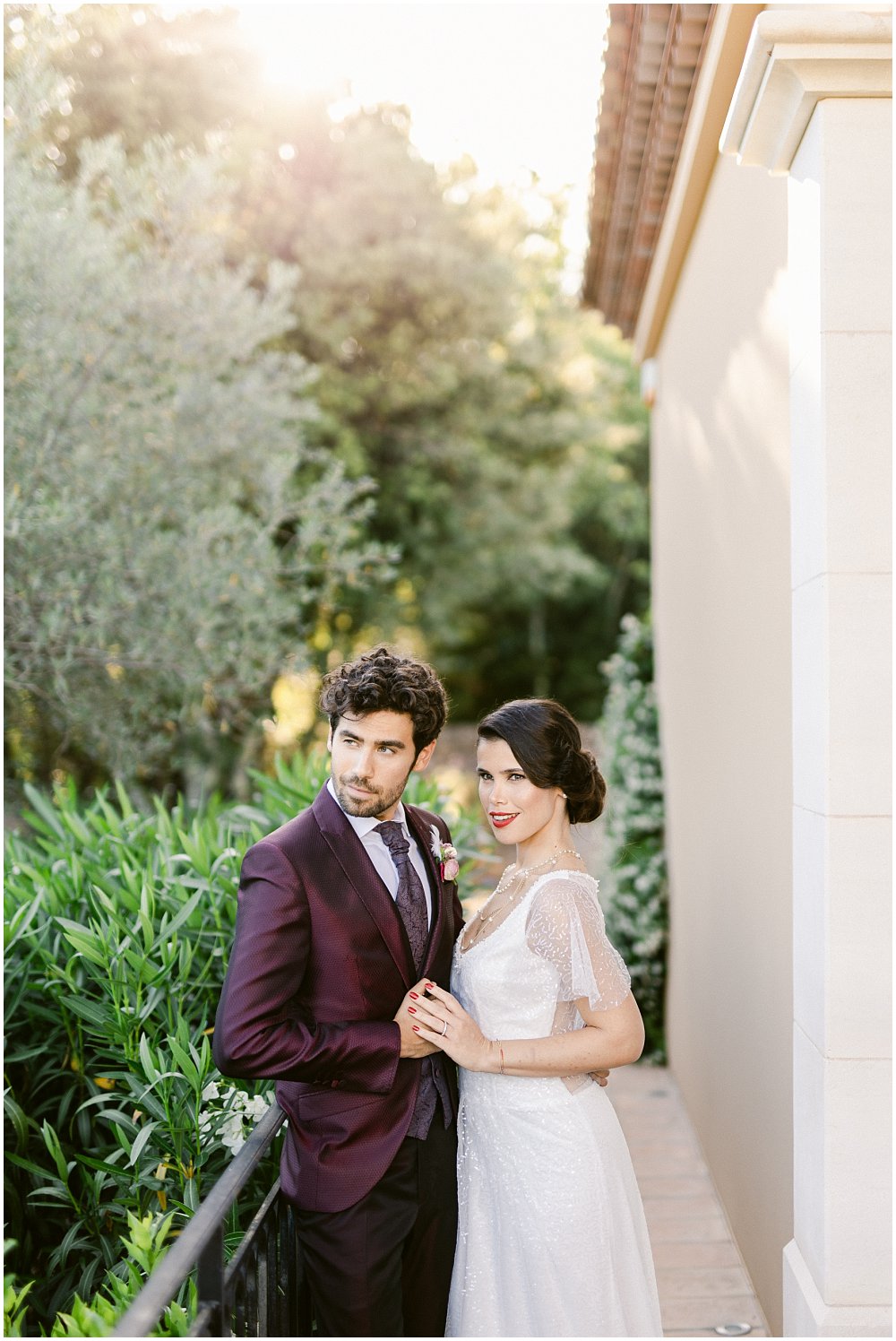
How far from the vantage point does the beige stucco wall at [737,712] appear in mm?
3332

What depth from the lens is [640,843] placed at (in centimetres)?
692

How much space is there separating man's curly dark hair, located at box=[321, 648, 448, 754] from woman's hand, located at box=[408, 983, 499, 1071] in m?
0.53

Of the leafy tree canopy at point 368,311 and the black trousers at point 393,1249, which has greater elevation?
the leafy tree canopy at point 368,311

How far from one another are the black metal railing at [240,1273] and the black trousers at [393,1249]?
0.26ft

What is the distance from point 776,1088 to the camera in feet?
10.7

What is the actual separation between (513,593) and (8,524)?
12.5m

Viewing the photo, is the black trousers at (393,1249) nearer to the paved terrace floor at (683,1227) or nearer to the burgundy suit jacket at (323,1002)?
→ the burgundy suit jacket at (323,1002)

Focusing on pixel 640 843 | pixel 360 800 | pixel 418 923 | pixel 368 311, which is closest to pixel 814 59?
pixel 360 800

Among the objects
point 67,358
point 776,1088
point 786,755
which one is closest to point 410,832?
point 786,755

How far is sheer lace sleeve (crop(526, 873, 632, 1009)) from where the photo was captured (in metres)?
2.31

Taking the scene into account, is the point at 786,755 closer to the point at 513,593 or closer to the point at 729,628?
the point at 729,628

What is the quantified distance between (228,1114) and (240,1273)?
755 millimetres

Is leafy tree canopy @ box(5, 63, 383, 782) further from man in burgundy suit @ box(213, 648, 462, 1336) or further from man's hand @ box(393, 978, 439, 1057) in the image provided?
man's hand @ box(393, 978, 439, 1057)

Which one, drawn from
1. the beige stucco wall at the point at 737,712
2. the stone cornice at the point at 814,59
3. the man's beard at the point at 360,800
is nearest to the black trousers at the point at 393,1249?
the man's beard at the point at 360,800
